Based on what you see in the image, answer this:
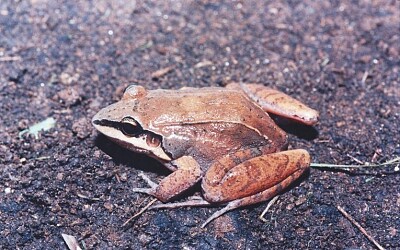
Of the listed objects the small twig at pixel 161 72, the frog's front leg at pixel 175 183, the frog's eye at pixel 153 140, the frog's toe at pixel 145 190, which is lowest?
the frog's toe at pixel 145 190

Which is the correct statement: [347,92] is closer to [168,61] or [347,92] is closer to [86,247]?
[168,61]

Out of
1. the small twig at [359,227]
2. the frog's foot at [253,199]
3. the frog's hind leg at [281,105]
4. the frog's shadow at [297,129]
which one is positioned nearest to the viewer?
the small twig at [359,227]

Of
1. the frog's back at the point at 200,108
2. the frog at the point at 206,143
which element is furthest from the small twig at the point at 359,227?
A: the frog's back at the point at 200,108

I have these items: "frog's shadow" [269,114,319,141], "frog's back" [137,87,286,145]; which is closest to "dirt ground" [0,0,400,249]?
"frog's shadow" [269,114,319,141]

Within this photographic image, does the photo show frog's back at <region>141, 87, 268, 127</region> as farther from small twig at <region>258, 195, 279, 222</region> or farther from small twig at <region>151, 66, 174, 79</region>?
small twig at <region>151, 66, 174, 79</region>

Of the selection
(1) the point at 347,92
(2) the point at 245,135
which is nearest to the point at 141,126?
(2) the point at 245,135

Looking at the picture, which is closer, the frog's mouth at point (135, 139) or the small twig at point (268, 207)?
the small twig at point (268, 207)

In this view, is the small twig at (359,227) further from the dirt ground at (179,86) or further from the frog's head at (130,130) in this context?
the frog's head at (130,130)

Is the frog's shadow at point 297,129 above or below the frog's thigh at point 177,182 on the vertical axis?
above
